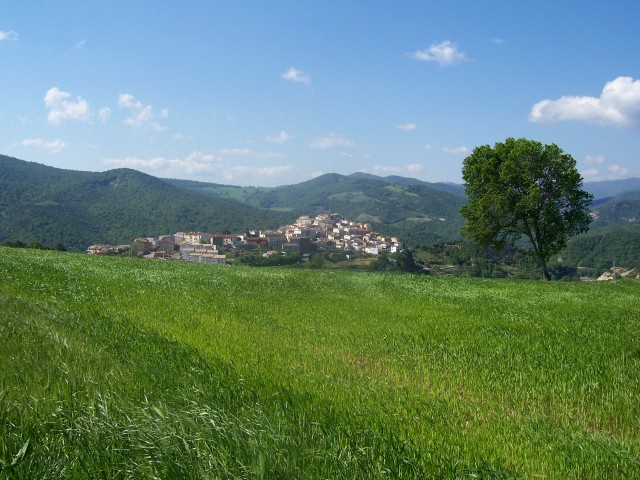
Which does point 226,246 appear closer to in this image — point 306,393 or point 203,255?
point 203,255

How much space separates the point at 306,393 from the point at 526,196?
3423 cm

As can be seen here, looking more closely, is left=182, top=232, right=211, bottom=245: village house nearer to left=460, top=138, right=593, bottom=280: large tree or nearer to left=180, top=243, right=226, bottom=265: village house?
left=180, top=243, right=226, bottom=265: village house

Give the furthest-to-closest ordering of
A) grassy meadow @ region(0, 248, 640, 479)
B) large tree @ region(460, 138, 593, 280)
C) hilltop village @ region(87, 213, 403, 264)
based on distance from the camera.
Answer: hilltop village @ region(87, 213, 403, 264)
large tree @ region(460, 138, 593, 280)
grassy meadow @ region(0, 248, 640, 479)

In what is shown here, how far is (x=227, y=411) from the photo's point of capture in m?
4.80

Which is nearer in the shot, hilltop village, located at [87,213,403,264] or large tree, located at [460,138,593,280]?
large tree, located at [460,138,593,280]

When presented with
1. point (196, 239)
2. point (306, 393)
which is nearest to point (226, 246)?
point (196, 239)

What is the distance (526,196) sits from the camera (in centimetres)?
3600

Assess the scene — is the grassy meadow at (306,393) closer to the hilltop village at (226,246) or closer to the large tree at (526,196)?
the large tree at (526,196)

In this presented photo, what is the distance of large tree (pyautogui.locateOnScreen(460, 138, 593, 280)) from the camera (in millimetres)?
36156

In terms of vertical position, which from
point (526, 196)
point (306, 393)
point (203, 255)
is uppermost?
point (526, 196)

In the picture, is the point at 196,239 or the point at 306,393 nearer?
the point at 306,393

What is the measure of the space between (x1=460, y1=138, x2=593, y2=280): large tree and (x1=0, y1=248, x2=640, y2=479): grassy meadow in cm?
2525

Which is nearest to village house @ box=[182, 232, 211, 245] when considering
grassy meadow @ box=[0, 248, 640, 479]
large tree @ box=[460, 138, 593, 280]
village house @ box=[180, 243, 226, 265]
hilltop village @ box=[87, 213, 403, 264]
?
hilltop village @ box=[87, 213, 403, 264]

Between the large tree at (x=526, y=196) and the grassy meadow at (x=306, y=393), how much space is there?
25252 mm
